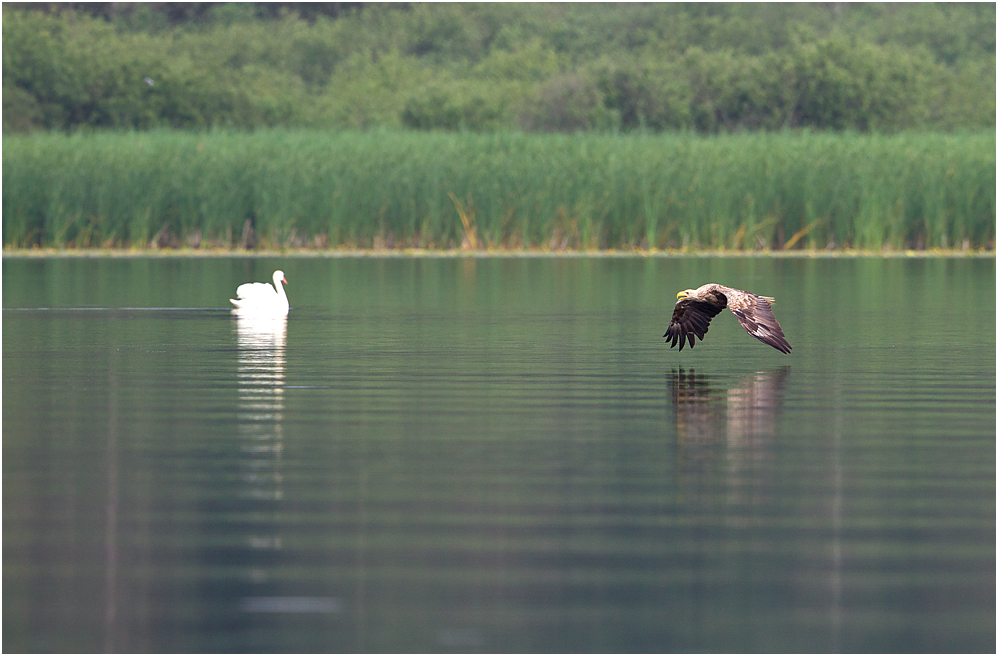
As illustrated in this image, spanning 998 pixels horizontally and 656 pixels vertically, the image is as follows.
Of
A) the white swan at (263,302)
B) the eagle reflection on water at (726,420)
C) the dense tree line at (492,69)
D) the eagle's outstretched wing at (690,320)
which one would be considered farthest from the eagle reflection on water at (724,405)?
the dense tree line at (492,69)

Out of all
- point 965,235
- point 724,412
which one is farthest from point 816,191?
point 724,412

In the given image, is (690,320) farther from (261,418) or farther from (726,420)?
(261,418)

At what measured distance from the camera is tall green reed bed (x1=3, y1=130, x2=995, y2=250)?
95.9 feet

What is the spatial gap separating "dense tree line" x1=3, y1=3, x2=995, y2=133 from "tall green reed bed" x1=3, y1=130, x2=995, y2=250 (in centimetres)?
1222

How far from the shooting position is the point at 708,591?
5320mm

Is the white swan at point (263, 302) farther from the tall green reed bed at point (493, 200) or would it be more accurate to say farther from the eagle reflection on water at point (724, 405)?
the tall green reed bed at point (493, 200)

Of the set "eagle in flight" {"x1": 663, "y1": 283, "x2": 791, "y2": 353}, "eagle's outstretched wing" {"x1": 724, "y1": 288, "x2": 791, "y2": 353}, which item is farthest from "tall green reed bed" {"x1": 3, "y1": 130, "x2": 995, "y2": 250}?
"eagle's outstretched wing" {"x1": 724, "y1": 288, "x2": 791, "y2": 353}

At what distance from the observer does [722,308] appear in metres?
12.7

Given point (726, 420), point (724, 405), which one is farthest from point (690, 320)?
point (726, 420)

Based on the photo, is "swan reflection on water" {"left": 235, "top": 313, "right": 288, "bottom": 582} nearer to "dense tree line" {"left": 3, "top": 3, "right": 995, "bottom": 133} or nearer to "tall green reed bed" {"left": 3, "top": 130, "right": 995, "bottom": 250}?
"tall green reed bed" {"left": 3, "top": 130, "right": 995, "bottom": 250}

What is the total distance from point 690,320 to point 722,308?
338mm

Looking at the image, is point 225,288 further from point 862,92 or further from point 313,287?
point 862,92

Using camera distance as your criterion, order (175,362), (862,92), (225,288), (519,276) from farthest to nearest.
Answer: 1. (862,92)
2. (519,276)
3. (225,288)
4. (175,362)

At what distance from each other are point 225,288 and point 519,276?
453 cm
